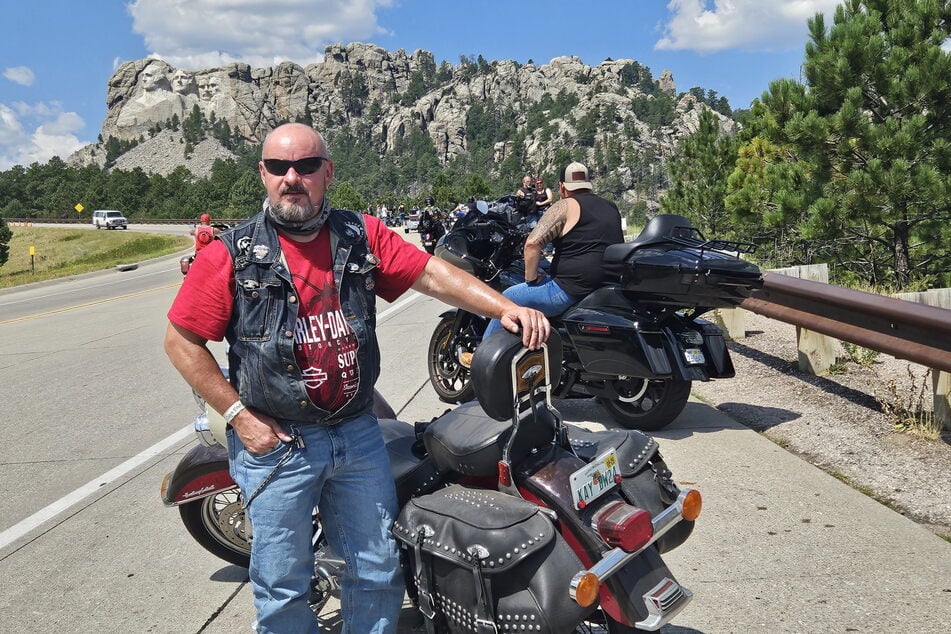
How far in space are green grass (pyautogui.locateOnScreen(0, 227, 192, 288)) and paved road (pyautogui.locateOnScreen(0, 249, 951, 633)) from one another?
2507 centimetres

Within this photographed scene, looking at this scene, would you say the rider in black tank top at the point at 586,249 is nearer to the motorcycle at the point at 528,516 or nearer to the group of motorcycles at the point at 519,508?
the group of motorcycles at the point at 519,508

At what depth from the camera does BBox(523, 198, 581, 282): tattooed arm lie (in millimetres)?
6059

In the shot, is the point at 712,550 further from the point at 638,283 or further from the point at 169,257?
the point at 169,257

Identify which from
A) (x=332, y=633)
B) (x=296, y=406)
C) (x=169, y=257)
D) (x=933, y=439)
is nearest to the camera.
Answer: (x=296, y=406)

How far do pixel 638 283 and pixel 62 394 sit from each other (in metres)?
6.27

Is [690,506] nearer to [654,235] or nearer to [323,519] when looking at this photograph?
[323,519]

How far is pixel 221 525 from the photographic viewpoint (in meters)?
3.88

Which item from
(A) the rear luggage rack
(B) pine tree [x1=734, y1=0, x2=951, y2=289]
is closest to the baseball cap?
(A) the rear luggage rack

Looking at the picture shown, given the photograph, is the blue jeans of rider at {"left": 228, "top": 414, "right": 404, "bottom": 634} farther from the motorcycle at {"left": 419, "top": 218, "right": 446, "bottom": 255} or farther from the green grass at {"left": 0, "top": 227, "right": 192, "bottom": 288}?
the green grass at {"left": 0, "top": 227, "right": 192, "bottom": 288}

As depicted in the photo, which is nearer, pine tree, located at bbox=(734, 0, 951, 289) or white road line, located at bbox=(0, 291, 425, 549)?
white road line, located at bbox=(0, 291, 425, 549)

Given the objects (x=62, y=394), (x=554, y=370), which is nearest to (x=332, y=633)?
(x=554, y=370)

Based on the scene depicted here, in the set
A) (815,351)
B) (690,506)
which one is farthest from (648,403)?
(690,506)

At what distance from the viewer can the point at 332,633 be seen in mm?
3334

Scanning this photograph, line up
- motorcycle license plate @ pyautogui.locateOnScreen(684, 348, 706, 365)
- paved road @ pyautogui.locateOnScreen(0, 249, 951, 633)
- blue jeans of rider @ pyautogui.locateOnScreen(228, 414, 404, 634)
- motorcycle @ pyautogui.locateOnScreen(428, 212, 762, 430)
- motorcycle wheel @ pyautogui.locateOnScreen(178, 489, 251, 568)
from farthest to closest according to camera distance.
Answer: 1. motorcycle license plate @ pyautogui.locateOnScreen(684, 348, 706, 365)
2. motorcycle @ pyautogui.locateOnScreen(428, 212, 762, 430)
3. motorcycle wheel @ pyautogui.locateOnScreen(178, 489, 251, 568)
4. paved road @ pyautogui.locateOnScreen(0, 249, 951, 633)
5. blue jeans of rider @ pyautogui.locateOnScreen(228, 414, 404, 634)
